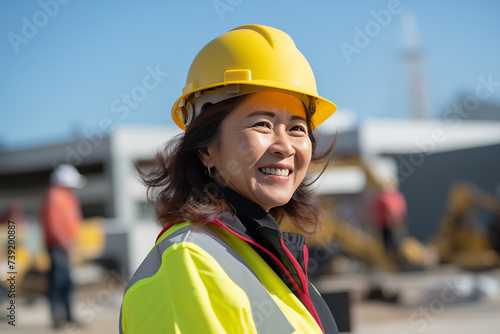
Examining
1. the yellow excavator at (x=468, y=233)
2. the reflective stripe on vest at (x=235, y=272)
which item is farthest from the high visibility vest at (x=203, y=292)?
the yellow excavator at (x=468, y=233)

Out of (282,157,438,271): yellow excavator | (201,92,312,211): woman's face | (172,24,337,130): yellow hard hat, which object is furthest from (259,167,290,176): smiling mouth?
(282,157,438,271): yellow excavator

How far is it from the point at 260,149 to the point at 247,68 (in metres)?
0.23

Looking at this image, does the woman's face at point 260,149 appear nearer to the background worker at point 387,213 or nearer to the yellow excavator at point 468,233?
the background worker at point 387,213

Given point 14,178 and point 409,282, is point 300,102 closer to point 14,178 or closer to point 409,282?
point 409,282

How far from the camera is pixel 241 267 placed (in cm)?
132

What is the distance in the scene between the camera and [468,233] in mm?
13680

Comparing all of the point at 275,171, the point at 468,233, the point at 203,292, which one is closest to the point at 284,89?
the point at 275,171

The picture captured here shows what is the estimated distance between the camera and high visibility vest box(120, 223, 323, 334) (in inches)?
44.9

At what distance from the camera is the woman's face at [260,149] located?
156 centimetres

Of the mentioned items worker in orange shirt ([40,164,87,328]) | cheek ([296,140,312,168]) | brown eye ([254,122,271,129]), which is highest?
brown eye ([254,122,271,129])

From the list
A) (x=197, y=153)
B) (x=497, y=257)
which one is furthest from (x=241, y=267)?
(x=497, y=257)

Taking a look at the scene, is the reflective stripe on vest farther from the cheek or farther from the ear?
the cheek

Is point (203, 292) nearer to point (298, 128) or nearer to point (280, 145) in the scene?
point (280, 145)

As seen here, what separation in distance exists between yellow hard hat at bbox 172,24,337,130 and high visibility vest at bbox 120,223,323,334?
1.35 feet
